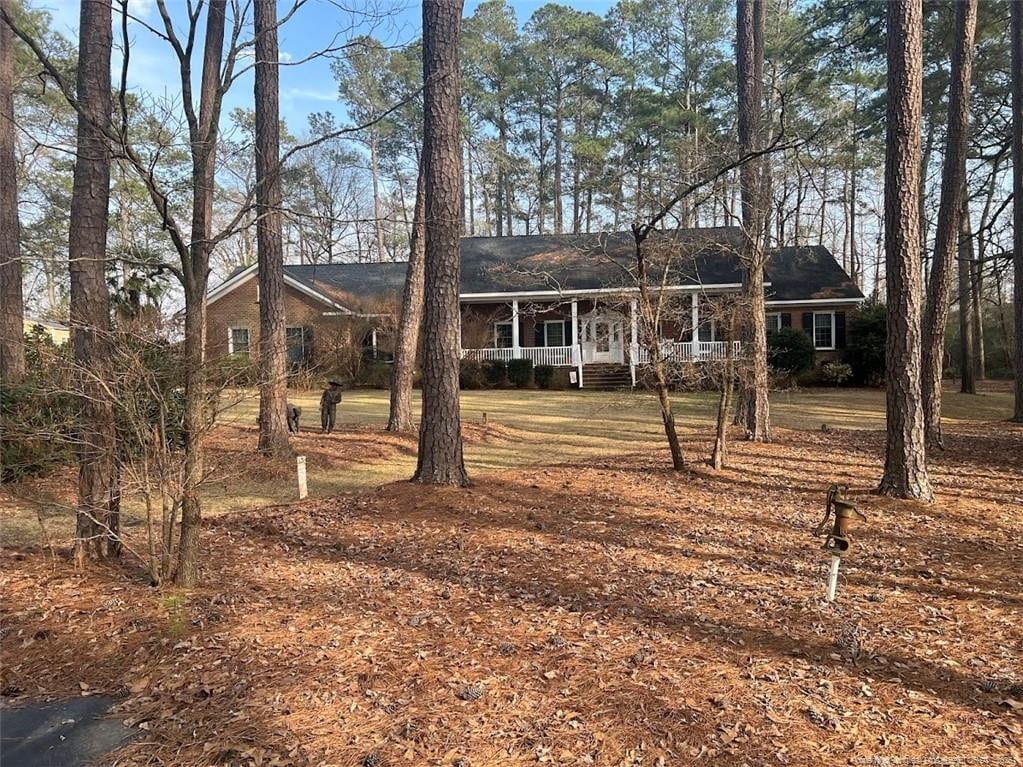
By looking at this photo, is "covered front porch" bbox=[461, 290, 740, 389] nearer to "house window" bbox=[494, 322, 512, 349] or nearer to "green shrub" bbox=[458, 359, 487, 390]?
"house window" bbox=[494, 322, 512, 349]

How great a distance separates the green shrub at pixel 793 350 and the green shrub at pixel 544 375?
284 inches

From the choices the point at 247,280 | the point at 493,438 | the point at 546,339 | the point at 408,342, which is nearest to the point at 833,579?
the point at 493,438

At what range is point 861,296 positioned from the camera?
73.8 ft

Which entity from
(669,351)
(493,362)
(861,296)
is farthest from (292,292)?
(861,296)

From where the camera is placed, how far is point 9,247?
11.6 m

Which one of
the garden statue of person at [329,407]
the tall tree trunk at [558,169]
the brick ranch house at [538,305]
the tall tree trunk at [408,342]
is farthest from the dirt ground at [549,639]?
the tall tree trunk at [558,169]

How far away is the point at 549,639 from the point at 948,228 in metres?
11.2

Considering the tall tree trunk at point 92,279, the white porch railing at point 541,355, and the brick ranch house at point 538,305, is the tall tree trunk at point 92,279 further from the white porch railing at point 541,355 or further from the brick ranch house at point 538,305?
the white porch railing at point 541,355

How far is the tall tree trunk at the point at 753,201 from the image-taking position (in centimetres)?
973

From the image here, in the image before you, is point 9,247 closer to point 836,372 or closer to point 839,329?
point 836,372

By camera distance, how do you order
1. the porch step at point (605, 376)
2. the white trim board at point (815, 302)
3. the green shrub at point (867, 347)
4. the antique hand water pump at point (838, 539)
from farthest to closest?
the white trim board at point (815, 302) → the porch step at point (605, 376) → the green shrub at point (867, 347) → the antique hand water pump at point (838, 539)

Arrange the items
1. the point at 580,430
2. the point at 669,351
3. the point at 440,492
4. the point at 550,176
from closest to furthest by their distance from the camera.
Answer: the point at 440,492, the point at 669,351, the point at 580,430, the point at 550,176

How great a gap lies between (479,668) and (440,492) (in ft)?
12.2

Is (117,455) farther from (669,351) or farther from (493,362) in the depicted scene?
(493,362)
